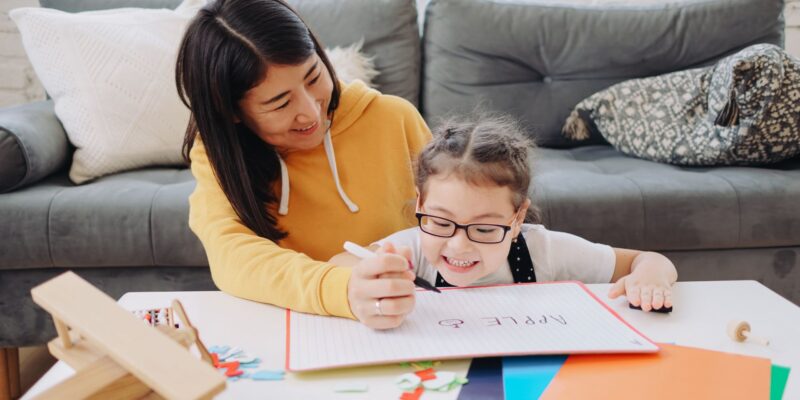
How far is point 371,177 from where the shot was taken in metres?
1.21

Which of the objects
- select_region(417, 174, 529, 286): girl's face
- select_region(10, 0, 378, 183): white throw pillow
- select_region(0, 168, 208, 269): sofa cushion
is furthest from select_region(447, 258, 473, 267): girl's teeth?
select_region(10, 0, 378, 183): white throw pillow

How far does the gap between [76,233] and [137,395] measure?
53.2 inches

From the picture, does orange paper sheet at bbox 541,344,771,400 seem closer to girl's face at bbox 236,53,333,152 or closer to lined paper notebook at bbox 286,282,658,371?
lined paper notebook at bbox 286,282,658,371

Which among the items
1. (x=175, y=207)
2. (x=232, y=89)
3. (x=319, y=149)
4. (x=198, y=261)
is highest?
(x=232, y=89)

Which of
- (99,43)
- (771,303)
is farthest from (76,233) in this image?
(771,303)

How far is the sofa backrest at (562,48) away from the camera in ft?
7.42

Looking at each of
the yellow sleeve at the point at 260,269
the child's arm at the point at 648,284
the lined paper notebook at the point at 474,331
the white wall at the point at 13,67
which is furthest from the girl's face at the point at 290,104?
the white wall at the point at 13,67

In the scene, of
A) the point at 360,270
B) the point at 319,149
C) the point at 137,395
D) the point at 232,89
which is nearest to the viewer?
the point at 137,395

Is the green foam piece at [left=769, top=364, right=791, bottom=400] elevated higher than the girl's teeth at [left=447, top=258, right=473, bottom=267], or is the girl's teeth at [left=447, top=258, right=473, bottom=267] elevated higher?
the green foam piece at [left=769, top=364, right=791, bottom=400]

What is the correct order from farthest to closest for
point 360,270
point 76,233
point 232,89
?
1. point 76,233
2. point 232,89
3. point 360,270

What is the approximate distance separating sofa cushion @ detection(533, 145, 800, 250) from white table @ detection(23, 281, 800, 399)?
819 mm

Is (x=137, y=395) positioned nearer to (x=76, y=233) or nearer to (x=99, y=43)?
(x=76, y=233)

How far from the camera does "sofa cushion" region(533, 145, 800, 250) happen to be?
1.72 metres

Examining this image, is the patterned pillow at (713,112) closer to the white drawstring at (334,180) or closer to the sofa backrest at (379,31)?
the sofa backrest at (379,31)
